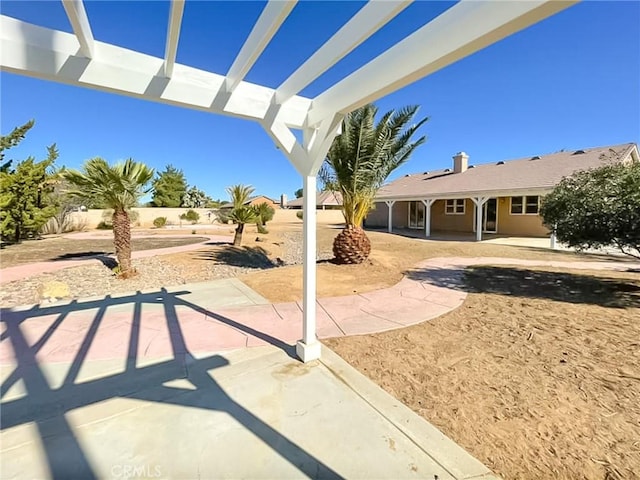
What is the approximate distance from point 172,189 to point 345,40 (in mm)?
50749

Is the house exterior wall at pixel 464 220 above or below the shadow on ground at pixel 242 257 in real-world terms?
above

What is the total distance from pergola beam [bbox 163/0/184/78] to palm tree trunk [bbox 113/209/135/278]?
6.80m

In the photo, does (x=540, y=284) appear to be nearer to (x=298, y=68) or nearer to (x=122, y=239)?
(x=298, y=68)

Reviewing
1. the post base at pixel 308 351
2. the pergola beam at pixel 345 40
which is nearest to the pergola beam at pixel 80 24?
the pergola beam at pixel 345 40

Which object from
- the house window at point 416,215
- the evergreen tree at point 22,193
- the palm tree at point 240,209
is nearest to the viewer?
the evergreen tree at point 22,193

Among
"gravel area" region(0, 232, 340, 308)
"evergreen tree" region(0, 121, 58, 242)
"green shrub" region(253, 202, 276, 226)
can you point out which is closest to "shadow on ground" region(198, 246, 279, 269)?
"gravel area" region(0, 232, 340, 308)

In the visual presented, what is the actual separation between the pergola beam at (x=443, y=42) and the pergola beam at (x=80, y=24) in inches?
78.7

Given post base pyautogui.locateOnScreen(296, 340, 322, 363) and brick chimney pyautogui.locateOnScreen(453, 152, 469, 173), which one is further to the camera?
brick chimney pyautogui.locateOnScreen(453, 152, 469, 173)

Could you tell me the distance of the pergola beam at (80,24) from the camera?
1796 mm

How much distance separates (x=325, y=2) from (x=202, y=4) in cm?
132

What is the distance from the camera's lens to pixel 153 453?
2062mm

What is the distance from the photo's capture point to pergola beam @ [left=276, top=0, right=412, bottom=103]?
187 cm

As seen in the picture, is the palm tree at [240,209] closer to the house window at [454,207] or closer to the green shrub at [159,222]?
the house window at [454,207]

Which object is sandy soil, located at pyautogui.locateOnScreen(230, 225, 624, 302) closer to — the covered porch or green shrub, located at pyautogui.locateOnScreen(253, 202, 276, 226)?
green shrub, located at pyautogui.locateOnScreen(253, 202, 276, 226)
